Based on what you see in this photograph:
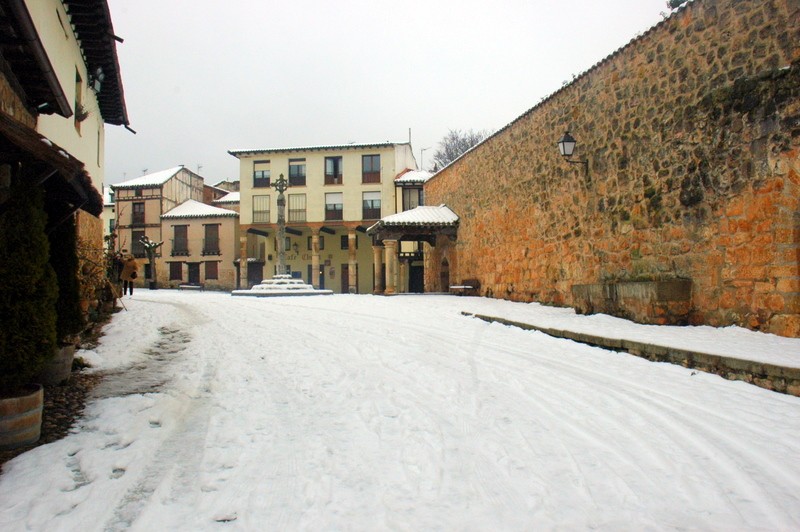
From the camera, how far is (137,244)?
37.2 meters

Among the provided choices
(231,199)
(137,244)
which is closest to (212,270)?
(137,244)

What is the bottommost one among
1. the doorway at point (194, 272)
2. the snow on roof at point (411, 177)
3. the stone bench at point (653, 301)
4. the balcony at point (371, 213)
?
the stone bench at point (653, 301)

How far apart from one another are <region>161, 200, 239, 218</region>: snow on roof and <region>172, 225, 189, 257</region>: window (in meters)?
0.88

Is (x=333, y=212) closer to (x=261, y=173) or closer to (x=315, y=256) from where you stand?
(x=315, y=256)

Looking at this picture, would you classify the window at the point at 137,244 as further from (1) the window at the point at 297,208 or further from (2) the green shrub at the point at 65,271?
(2) the green shrub at the point at 65,271

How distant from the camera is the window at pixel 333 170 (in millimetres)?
33938

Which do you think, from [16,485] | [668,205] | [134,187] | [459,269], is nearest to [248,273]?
[134,187]

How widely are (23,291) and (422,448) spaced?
8.78 feet

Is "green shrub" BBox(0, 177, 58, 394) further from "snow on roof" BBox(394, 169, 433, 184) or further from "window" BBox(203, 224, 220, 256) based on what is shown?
"window" BBox(203, 224, 220, 256)

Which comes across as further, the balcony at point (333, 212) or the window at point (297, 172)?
the window at point (297, 172)

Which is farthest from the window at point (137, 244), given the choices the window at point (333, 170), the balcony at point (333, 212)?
the window at point (333, 170)

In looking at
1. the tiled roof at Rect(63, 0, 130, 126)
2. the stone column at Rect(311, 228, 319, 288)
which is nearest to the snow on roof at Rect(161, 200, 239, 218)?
the stone column at Rect(311, 228, 319, 288)

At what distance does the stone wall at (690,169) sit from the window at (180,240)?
101 feet

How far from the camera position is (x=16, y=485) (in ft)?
8.43
